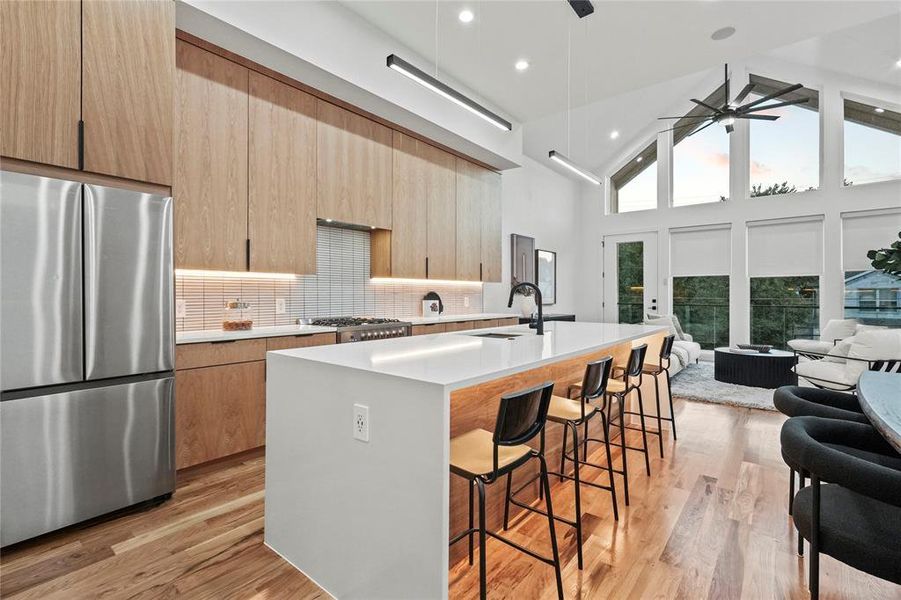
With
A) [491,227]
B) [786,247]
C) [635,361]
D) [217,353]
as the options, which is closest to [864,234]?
[786,247]

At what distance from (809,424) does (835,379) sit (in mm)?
3362

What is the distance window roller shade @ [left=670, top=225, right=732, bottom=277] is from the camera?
742cm

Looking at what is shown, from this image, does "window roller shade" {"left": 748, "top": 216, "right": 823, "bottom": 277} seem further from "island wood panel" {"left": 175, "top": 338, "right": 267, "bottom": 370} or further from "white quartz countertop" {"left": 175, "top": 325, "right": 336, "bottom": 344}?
"island wood panel" {"left": 175, "top": 338, "right": 267, "bottom": 370}

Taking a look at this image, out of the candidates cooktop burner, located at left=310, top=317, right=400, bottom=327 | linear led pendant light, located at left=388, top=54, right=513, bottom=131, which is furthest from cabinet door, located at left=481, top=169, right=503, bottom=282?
linear led pendant light, located at left=388, top=54, right=513, bottom=131

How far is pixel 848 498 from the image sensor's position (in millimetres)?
1532

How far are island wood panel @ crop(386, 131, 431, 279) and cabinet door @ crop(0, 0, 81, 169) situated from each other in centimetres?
268

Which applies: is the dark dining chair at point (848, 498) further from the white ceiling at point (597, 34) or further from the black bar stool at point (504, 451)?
the white ceiling at point (597, 34)

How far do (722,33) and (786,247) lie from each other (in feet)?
15.1

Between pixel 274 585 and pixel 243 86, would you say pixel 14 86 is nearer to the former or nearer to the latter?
pixel 243 86

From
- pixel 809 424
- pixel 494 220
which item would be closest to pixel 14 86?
pixel 809 424

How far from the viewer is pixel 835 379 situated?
4055mm

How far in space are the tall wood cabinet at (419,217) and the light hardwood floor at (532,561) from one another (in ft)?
8.34

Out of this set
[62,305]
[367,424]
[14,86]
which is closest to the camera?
[367,424]

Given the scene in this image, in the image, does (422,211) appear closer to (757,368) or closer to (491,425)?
(491,425)
